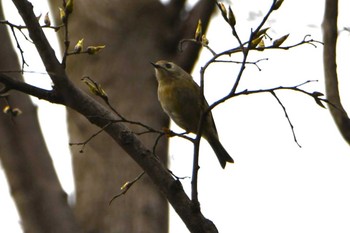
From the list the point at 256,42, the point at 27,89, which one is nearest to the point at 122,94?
the point at 27,89

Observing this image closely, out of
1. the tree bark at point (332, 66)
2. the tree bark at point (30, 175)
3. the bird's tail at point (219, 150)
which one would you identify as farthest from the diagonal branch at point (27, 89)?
the bird's tail at point (219, 150)

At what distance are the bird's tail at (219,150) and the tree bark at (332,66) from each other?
1268 millimetres

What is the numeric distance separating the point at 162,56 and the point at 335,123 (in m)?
2.39

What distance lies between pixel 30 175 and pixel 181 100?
975mm

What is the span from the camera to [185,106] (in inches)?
154

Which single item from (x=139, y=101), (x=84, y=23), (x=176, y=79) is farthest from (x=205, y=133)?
(x=84, y=23)

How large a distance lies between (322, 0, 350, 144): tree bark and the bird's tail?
1.27 metres

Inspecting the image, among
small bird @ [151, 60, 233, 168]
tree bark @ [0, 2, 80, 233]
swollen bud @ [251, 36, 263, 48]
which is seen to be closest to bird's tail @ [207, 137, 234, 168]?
small bird @ [151, 60, 233, 168]

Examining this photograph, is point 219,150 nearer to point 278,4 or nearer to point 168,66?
point 168,66

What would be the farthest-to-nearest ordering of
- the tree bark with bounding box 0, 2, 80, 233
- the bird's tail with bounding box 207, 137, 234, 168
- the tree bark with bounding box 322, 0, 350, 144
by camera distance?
the bird's tail with bounding box 207, 137, 234, 168
the tree bark with bounding box 0, 2, 80, 233
the tree bark with bounding box 322, 0, 350, 144

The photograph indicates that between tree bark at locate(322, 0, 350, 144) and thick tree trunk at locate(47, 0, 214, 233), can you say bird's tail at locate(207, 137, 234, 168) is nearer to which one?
thick tree trunk at locate(47, 0, 214, 233)

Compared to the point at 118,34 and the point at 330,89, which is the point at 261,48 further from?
the point at 118,34

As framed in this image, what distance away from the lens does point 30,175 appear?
165 inches

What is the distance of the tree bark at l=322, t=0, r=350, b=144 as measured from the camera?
9.71 ft
